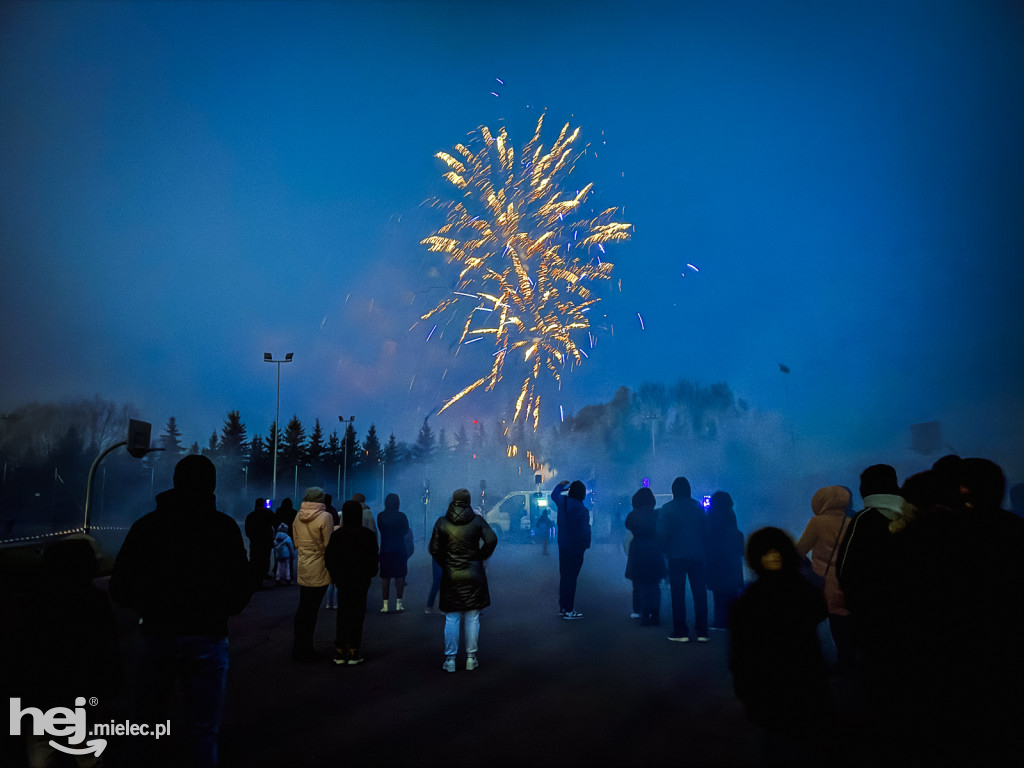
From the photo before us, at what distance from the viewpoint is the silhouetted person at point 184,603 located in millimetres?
3834

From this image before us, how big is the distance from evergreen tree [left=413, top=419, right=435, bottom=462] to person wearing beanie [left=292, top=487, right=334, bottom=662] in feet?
445

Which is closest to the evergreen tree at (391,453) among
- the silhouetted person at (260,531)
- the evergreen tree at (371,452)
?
the evergreen tree at (371,452)

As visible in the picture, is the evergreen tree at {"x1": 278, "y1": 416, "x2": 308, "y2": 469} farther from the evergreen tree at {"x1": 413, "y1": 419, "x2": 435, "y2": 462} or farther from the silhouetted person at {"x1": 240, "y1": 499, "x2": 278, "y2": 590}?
the silhouetted person at {"x1": 240, "y1": 499, "x2": 278, "y2": 590}

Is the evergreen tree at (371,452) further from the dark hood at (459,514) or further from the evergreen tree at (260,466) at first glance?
the dark hood at (459,514)

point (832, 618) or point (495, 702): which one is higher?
point (832, 618)

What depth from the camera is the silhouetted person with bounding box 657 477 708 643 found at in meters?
8.95

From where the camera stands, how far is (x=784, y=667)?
3.31 m

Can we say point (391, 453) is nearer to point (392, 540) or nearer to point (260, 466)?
point (260, 466)

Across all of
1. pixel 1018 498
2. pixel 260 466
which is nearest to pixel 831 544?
Answer: pixel 1018 498

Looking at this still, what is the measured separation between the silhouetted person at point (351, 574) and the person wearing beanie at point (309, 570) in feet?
0.50

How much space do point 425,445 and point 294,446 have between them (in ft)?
146

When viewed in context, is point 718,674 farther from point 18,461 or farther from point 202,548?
point 18,461

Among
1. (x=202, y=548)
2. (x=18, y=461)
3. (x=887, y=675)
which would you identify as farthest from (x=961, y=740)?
(x=18, y=461)
